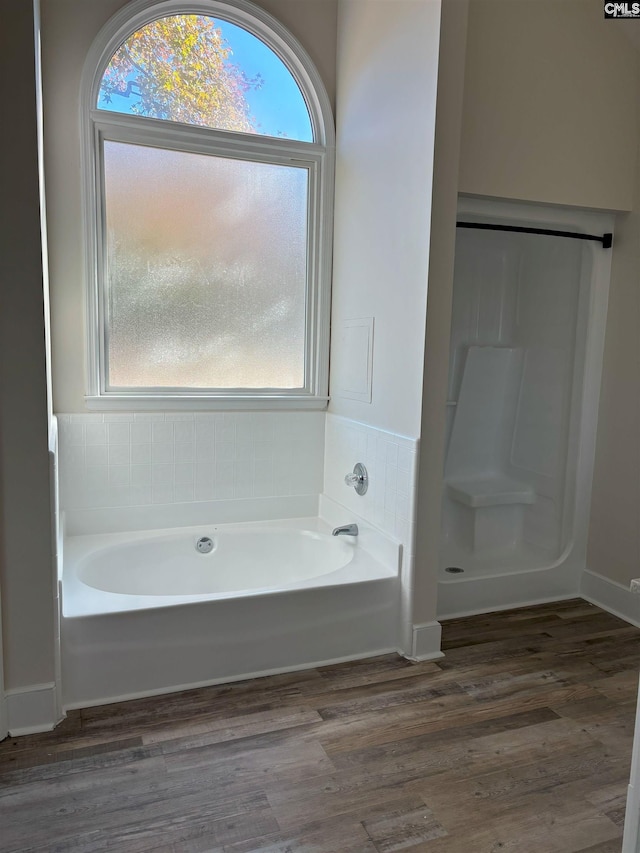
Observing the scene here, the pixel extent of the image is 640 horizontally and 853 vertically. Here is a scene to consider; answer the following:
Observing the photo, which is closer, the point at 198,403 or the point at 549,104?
the point at 549,104

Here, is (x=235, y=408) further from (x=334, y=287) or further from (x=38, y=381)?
(x=38, y=381)

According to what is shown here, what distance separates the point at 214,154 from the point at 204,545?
6.22 feet

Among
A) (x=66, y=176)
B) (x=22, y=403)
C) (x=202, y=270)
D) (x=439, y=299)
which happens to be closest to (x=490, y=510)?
(x=439, y=299)

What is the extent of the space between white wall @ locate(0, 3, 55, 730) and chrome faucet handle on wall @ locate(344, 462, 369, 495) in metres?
1.40

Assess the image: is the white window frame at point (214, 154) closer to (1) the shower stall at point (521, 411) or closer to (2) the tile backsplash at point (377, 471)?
(2) the tile backsplash at point (377, 471)

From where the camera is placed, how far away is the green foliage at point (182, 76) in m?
2.86

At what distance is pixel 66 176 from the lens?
2.75 meters

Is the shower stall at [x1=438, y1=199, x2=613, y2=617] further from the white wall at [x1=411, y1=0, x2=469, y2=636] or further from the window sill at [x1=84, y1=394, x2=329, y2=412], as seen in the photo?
the window sill at [x1=84, y1=394, x2=329, y2=412]

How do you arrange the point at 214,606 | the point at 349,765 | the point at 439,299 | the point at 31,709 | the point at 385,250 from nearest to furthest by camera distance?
the point at 349,765, the point at 31,709, the point at 214,606, the point at 439,299, the point at 385,250

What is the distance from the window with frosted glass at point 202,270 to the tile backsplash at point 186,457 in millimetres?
193

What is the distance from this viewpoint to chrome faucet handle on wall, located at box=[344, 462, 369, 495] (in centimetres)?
291

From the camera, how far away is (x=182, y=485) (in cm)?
312

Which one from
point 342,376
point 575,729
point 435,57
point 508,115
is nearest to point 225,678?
point 575,729

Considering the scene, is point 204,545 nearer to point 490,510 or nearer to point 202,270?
point 202,270
